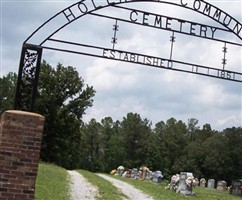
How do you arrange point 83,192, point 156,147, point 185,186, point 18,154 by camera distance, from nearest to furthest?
point 18,154 → point 83,192 → point 185,186 → point 156,147

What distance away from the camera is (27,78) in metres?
8.36

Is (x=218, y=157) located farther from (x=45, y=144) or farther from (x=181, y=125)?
(x=45, y=144)

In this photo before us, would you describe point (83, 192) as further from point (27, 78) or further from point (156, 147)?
point (156, 147)

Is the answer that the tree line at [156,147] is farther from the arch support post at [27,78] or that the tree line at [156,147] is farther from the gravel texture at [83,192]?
the arch support post at [27,78]

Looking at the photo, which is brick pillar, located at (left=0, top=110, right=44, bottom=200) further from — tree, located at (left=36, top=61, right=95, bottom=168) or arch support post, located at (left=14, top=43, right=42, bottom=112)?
tree, located at (left=36, top=61, right=95, bottom=168)

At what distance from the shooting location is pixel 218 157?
232 ft

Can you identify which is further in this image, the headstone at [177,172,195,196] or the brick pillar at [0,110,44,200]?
the headstone at [177,172,195,196]

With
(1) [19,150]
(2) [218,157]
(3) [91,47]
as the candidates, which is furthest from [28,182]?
(2) [218,157]

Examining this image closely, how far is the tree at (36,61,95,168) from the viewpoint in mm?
46531

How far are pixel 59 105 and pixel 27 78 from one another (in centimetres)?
3908

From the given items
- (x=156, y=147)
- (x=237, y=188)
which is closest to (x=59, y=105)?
(x=237, y=188)

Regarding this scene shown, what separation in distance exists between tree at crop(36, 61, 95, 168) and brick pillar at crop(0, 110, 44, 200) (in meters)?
38.9

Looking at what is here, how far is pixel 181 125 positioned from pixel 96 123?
13320 millimetres

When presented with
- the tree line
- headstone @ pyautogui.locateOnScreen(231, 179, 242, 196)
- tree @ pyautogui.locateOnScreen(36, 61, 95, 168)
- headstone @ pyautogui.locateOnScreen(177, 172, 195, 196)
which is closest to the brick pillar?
headstone @ pyautogui.locateOnScreen(177, 172, 195, 196)
